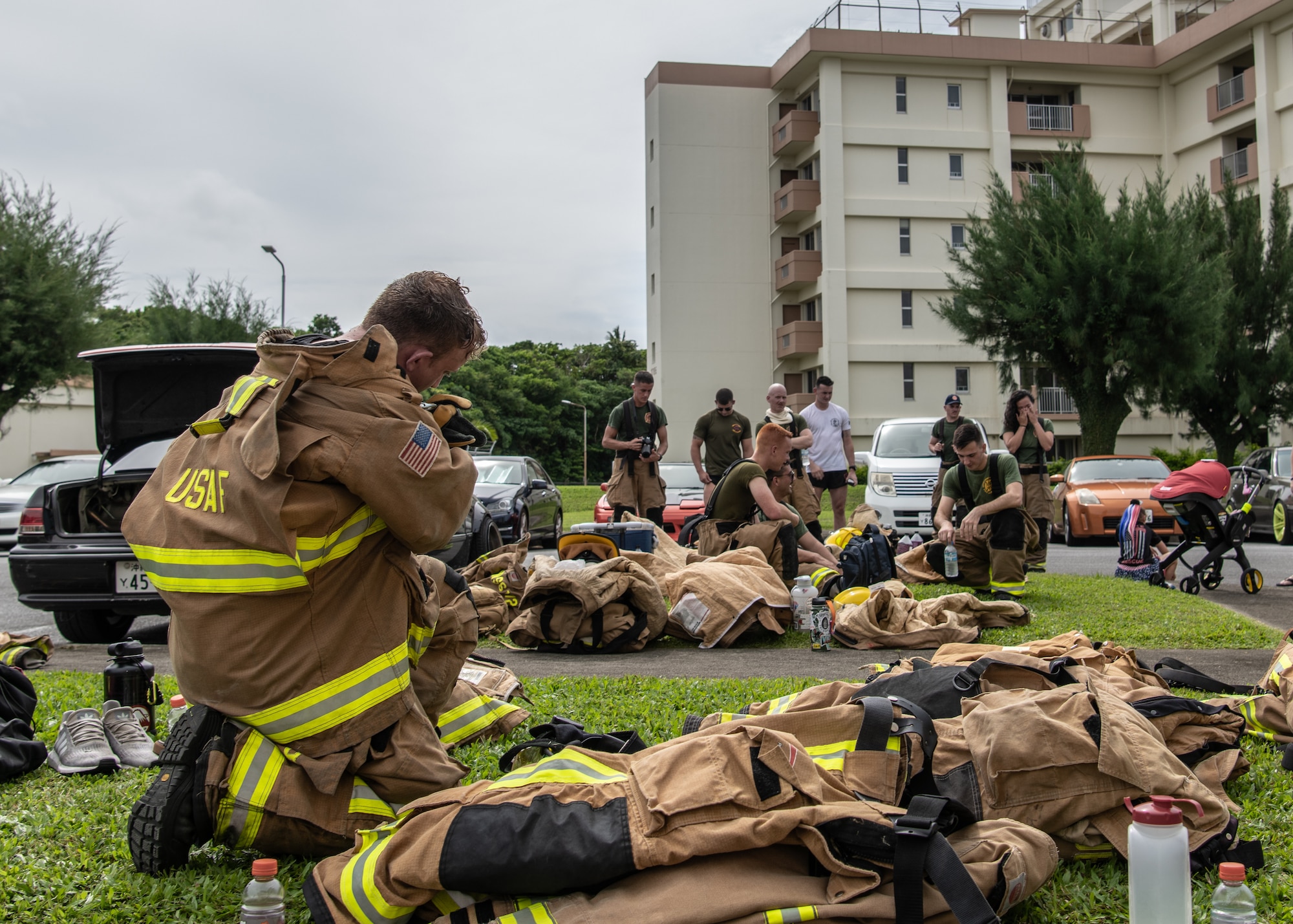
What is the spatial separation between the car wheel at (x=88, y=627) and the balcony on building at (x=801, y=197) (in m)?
38.3

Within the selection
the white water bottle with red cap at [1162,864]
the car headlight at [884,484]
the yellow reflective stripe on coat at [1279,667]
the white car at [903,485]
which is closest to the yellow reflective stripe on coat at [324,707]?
the white water bottle with red cap at [1162,864]

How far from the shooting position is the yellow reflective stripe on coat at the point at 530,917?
221 centimetres

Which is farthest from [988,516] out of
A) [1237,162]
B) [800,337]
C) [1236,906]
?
[1237,162]

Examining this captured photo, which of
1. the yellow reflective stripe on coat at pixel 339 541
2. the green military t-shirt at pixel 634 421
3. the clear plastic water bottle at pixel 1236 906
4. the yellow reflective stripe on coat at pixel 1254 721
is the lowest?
the yellow reflective stripe on coat at pixel 1254 721

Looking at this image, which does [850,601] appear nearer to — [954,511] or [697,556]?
[697,556]

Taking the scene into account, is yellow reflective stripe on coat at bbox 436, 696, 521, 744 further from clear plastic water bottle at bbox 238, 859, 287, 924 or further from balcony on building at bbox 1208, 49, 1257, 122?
balcony on building at bbox 1208, 49, 1257, 122

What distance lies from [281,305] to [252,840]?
3433 centimetres

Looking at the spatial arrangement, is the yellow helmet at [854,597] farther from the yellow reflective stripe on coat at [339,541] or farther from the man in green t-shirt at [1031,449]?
the yellow reflective stripe on coat at [339,541]

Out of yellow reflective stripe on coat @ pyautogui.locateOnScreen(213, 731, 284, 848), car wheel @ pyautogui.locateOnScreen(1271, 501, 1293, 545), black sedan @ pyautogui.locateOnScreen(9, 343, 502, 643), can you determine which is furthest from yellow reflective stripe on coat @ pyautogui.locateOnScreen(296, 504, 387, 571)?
car wheel @ pyautogui.locateOnScreen(1271, 501, 1293, 545)

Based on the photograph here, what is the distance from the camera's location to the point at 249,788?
2.79m

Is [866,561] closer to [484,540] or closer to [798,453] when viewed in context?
[798,453]

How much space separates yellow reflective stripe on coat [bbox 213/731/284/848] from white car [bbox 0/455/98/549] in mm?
15514

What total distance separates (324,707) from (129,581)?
4969mm

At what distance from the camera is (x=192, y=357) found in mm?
6855
